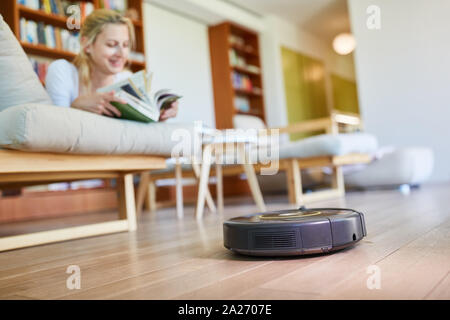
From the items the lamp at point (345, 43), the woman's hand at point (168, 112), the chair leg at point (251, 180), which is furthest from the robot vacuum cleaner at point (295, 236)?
the lamp at point (345, 43)

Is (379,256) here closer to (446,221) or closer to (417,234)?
(417,234)

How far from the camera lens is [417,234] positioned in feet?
3.23

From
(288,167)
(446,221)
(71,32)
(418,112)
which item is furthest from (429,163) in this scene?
(71,32)

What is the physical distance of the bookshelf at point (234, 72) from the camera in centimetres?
482

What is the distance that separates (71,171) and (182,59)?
3.29m

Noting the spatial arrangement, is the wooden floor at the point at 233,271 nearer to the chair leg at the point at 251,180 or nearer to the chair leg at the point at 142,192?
the chair leg at the point at 251,180

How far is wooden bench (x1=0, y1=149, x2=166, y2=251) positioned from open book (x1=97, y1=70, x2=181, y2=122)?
6.6 inches

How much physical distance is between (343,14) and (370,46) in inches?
44.8

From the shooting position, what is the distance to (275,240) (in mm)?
778

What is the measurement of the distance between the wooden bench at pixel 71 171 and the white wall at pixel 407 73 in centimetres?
352

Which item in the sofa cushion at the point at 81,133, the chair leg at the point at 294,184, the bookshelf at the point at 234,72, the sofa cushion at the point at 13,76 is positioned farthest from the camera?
the bookshelf at the point at 234,72

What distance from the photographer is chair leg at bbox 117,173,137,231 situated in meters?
1.64

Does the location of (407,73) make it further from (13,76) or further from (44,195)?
(13,76)

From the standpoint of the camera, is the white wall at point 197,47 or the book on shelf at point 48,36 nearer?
the book on shelf at point 48,36
